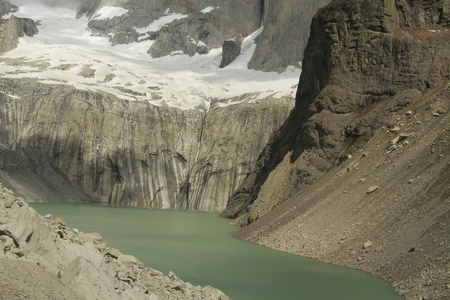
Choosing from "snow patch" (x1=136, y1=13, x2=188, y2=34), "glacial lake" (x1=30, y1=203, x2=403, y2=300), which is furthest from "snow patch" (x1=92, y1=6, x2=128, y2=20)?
"glacial lake" (x1=30, y1=203, x2=403, y2=300)

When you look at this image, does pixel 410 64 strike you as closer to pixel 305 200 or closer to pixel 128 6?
pixel 305 200

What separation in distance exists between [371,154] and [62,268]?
1817 cm

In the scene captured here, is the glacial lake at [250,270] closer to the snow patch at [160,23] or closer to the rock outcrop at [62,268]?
the rock outcrop at [62,268]

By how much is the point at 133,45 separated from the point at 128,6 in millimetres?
14930

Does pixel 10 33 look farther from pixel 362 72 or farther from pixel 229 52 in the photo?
pixel 362 72

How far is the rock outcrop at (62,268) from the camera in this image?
24.4 feet

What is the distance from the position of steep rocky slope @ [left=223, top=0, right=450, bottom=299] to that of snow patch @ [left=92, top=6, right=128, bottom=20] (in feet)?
309

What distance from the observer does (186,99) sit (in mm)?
79875

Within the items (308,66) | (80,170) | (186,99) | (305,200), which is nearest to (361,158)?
(305,200)

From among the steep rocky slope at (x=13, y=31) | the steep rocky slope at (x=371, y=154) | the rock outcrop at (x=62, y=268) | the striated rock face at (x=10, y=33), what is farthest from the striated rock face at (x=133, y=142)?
the rock outcrop at (x=62, y=268)

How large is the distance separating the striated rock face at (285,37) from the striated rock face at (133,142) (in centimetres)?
2528

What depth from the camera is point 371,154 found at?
2462 centimetres

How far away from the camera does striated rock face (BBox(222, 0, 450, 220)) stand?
2911 cm

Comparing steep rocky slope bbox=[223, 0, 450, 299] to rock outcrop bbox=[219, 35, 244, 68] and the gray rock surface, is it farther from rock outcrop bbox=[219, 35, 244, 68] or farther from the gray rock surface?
the gray rock surface
